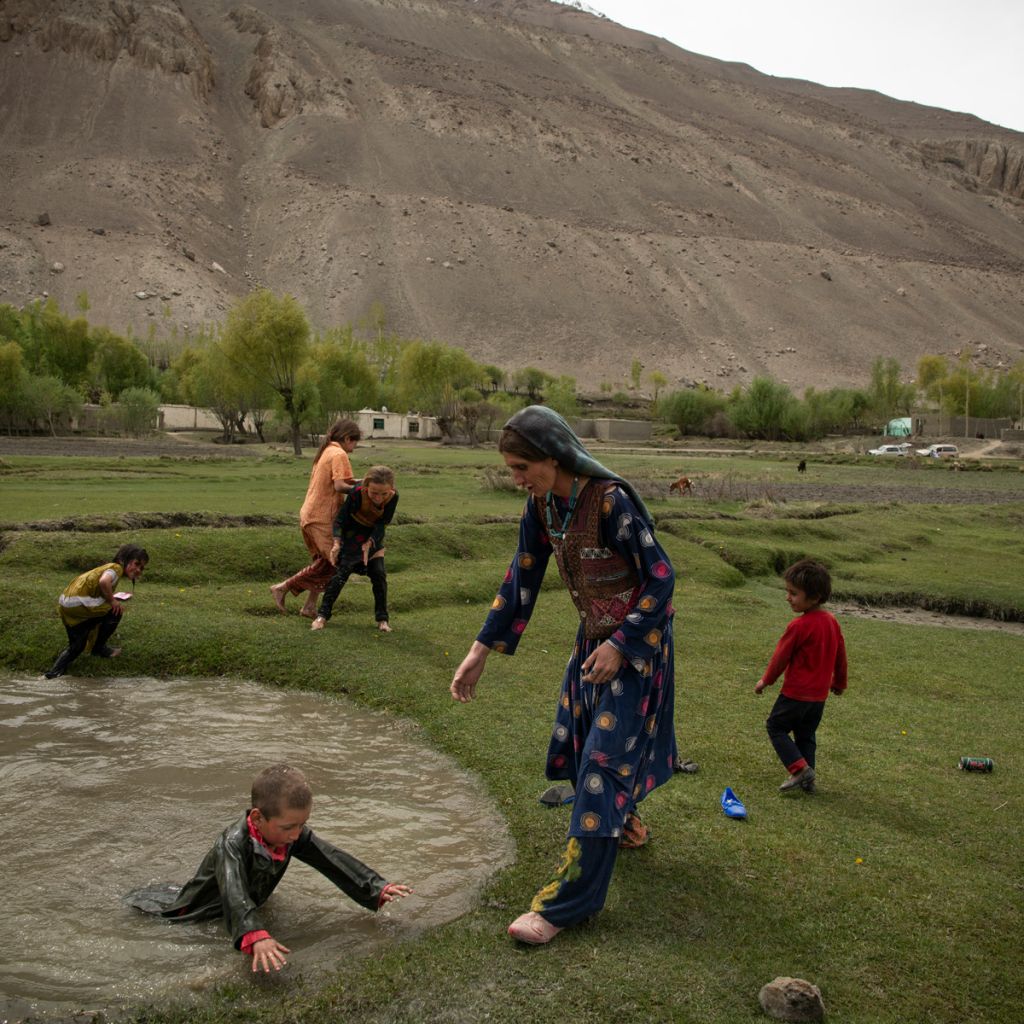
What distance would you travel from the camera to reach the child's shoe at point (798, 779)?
6066 mm

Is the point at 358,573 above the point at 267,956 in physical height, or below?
above

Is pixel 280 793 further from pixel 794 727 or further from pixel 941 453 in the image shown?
pixel 941 453

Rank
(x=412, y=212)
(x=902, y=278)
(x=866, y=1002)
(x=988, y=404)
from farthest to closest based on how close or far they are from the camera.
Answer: (x=902, y=278) < (x=412, y=212) < (x=988, y=404) < (x=866, y=1002)

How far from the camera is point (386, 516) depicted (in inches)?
408

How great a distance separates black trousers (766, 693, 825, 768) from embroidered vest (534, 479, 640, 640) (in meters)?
2.16

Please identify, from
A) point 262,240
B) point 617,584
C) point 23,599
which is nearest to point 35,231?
point 262,240

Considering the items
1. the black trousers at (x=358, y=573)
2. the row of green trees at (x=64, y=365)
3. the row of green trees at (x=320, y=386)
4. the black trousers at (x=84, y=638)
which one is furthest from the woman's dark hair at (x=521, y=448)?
the row of green trees at (x=64, y=365)

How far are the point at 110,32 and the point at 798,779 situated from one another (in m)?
198

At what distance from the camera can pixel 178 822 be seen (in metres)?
5.52

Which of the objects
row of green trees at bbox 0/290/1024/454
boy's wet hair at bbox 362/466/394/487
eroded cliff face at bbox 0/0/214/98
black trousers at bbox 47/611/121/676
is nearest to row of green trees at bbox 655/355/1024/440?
row of green trees at bbox 0/290/1024/454

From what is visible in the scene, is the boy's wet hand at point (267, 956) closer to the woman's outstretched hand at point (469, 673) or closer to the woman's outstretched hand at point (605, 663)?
the woman's outstretched hand at point (469, 673)

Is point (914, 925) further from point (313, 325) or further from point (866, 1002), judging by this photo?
point (313, 325)

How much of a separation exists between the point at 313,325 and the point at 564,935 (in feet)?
392

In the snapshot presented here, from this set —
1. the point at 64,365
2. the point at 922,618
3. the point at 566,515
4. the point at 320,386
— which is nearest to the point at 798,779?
the point at 566,515
